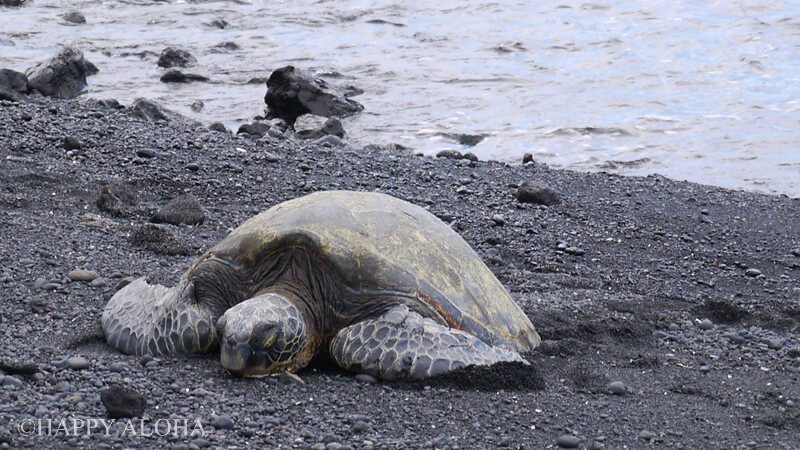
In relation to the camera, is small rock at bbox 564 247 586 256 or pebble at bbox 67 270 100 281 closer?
pebble at bbox 67 270 100 281

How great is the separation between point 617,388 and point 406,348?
0.89m

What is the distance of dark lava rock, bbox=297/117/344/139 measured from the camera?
9961 millimetres

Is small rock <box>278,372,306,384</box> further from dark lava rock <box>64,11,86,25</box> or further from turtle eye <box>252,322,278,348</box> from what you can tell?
dark lava rock <box>64,11,86,25</box>

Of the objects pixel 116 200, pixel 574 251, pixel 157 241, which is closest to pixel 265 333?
pixel 157 241

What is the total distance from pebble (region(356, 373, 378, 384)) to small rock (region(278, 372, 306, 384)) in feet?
0.75

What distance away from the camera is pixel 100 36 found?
17250mm

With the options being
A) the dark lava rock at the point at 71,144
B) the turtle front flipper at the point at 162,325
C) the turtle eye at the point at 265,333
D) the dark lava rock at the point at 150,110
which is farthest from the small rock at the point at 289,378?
the dark lava rock at the point at 150,110

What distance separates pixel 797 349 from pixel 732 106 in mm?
8497

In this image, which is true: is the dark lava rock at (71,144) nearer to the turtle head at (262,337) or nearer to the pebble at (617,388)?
the turtle head at (262,337)

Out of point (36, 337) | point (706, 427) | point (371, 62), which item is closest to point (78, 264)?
point (36, 337)

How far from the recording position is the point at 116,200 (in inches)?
235

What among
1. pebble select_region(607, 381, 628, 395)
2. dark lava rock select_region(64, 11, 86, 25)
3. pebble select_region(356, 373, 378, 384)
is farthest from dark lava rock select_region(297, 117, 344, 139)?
dark lava rock select_region(64, 11, 86, 25)

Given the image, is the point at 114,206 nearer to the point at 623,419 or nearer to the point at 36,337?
the point at 36,337

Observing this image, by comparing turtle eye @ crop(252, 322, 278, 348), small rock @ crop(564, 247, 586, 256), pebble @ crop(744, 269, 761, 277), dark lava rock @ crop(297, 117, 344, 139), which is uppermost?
turtle eye @ crop(252, 322, 278, 348)
